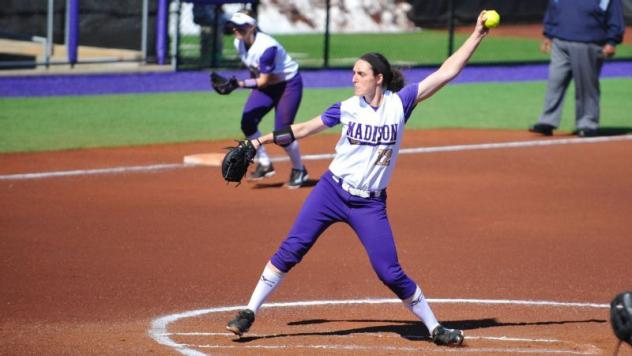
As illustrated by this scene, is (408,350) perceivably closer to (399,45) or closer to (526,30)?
(399,45)

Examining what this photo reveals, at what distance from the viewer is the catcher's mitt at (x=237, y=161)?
8016mm

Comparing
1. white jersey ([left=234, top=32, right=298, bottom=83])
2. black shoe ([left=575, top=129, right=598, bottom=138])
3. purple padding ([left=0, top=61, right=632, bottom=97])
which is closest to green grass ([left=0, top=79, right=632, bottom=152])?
purple padding ([left=0, top=61, right=632, bottom=97])

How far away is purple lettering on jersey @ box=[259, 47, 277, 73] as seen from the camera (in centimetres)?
1354

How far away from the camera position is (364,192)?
26.1ft

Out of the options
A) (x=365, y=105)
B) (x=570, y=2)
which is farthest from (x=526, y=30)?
(x=365, y=105)

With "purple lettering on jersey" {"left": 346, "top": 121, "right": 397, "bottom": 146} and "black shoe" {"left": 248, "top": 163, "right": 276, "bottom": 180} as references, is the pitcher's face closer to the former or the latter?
"purple lettering on jersey" {"left": 346, "top": 121, "right": 397, "bottom": 146}

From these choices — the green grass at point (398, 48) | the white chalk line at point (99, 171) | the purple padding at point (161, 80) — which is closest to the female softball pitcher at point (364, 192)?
the white chalk line at point (99, 171)

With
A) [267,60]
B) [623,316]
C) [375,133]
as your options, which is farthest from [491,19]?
[267,60]

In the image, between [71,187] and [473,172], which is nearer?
[71,187]

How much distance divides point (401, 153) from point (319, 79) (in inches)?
325

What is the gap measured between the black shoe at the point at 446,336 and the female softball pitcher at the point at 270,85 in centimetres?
594

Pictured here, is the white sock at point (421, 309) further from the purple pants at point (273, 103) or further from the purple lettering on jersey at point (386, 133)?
the purple pants at point (273, 103)

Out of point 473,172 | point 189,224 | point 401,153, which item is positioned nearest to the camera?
point 189,224

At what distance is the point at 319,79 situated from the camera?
80.7ft
